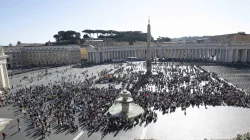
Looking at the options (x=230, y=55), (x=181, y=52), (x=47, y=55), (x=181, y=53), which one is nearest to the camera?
(x=230, y=55)

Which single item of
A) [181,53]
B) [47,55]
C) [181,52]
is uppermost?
[181,52]

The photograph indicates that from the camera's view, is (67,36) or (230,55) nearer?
(230,55)

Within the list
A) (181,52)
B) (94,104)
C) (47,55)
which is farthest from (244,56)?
(47,55)

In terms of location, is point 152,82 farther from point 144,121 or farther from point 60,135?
point 60,135

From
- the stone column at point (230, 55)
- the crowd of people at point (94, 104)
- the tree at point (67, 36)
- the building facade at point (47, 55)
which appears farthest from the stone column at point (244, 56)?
the tree at point (67, 36)

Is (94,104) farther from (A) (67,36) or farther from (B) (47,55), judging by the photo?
(A) (67,36)

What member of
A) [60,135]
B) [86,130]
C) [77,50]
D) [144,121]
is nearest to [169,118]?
[144,121]

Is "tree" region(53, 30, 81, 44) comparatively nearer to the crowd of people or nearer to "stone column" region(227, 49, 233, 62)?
"stone column" region(227, 49, 233, 62)

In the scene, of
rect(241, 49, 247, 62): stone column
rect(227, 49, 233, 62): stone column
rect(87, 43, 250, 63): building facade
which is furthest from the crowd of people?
rect(241, 49, 247, 62): stone column

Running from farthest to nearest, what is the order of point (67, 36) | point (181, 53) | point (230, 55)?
point (67, 36) < point (181, 53) < point (230, 55)
